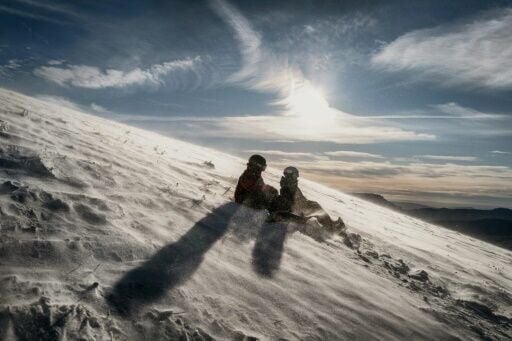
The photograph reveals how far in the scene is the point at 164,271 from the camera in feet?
10.4

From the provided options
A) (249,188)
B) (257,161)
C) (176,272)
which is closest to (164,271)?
(176,272)

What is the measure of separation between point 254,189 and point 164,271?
9.79 feet

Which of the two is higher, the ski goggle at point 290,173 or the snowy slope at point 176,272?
the ski goggle at point 290,173

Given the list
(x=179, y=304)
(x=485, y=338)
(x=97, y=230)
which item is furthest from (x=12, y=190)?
(x=485, y=338)

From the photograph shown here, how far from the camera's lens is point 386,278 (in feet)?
15.4

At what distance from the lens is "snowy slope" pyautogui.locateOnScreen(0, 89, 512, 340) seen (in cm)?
253

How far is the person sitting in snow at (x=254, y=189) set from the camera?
19.5 feet

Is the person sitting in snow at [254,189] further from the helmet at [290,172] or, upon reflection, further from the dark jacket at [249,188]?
the helmet at [290,172]

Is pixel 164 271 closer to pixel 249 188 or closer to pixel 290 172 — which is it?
pixel 249 188

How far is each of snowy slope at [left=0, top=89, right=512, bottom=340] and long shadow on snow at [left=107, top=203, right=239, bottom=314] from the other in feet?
0.04

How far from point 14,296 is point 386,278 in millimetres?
3999

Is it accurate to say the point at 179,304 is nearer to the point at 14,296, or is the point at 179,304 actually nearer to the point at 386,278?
the point at 14,296

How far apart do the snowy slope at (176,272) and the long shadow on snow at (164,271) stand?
1 centimetres

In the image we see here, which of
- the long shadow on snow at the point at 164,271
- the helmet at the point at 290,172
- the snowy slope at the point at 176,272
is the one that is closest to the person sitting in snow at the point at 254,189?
the snowy slope at the point at 176,272
